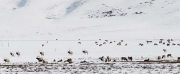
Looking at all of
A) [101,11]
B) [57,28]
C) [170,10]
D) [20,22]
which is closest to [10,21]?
[20,22]

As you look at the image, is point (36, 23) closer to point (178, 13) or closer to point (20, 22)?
point (20, 22)

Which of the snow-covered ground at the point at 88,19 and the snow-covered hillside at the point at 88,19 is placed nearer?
the snow-covered ground at the point at 88,19

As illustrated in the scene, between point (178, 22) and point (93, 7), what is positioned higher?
point (93, 7)

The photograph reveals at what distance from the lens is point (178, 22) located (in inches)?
3083

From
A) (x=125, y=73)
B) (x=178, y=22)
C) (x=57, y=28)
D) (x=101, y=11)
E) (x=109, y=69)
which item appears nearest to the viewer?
(x=125, y=73)

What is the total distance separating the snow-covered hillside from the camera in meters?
73.1

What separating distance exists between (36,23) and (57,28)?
10.5m

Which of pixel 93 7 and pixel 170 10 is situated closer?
pixel 170 10

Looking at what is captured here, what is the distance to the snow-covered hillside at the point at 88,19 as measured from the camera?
240 feet

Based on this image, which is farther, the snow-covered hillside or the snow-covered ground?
the snow-covered hillside

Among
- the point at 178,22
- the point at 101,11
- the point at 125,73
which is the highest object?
the point at 101,11

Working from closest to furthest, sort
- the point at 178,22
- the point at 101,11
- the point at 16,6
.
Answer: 1. the point at 178,22
2. the point at 101,11
3. the point at 16,6

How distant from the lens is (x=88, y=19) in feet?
309

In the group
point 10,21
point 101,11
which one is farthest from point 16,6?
point 101,11
